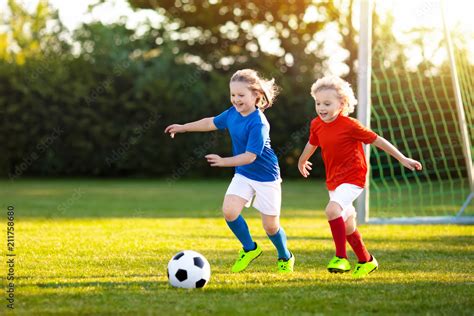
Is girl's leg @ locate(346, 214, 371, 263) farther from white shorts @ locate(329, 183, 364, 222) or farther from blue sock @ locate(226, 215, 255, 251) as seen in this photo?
blue sock @ locate(226, 215, 255, 251)

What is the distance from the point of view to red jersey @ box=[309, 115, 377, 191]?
19.1ft

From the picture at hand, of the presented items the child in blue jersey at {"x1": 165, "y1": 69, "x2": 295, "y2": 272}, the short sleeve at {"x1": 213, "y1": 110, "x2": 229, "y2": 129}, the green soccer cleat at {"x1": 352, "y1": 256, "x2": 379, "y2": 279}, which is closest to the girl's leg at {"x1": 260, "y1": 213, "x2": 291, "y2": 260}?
the child in blue jersey at {"x1": 165, "y1": 69, "x2": 295, "y2": 272}

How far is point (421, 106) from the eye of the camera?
19656 millimetres

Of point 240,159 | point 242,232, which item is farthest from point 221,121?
point 242,232

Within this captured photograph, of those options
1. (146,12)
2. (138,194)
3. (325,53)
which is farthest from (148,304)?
(146,12)

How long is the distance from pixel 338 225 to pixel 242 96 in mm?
1188

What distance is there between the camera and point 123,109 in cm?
2317

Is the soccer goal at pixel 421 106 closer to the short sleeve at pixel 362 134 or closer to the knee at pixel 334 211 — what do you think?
the short sleeve at pixel 362 134

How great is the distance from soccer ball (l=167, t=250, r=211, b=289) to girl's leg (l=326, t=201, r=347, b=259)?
112 centimetres

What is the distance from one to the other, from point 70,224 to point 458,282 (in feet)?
18.9

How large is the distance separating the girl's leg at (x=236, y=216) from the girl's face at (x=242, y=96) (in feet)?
2.24

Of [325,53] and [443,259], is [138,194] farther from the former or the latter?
[325,53]

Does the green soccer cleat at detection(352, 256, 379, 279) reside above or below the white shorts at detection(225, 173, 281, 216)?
below

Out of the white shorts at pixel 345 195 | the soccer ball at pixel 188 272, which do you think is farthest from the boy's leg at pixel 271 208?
the soccer ball at pixel 188 272
